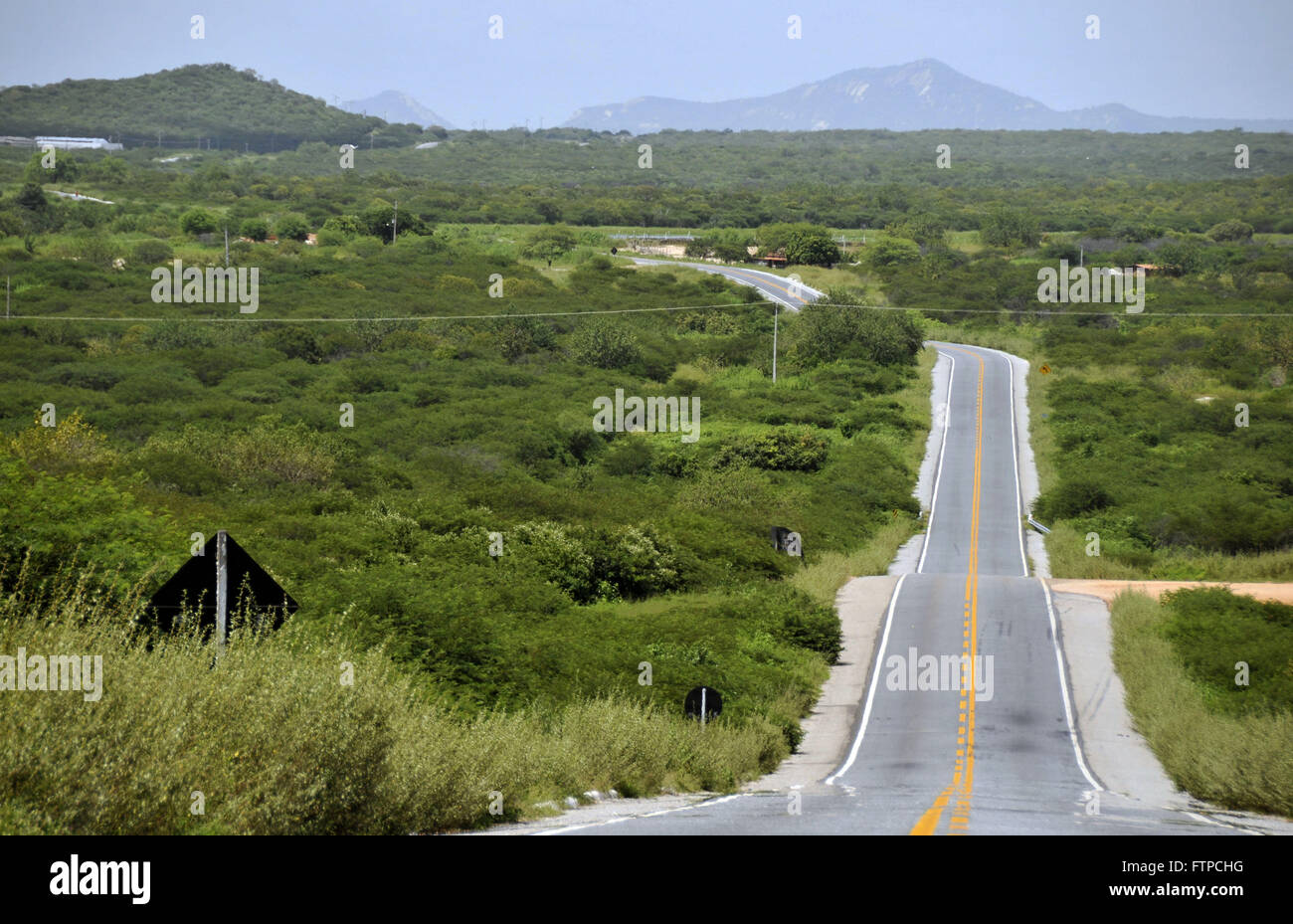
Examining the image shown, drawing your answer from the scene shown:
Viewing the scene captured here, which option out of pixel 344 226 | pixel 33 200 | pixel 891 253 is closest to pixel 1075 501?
pixel 891 253

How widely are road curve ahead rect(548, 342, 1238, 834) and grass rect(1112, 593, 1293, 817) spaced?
1.62m

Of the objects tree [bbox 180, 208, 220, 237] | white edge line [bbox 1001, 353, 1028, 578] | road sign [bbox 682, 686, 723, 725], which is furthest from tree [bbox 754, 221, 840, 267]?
road sign [bbox 682, 686, 723, 725]

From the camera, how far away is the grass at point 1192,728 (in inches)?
735

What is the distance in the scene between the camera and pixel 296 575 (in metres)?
27.4

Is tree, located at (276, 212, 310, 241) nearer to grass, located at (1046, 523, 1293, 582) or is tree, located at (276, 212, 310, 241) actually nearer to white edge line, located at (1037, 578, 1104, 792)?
grass, located at (1046, 523, 1293, 582)

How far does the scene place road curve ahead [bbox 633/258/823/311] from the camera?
10956 cm

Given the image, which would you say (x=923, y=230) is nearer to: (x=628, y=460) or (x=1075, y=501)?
(x=1075, y=501)

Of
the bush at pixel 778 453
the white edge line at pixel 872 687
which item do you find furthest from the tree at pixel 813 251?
the white edge line at pixel 872 687

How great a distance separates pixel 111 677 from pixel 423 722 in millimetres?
3184

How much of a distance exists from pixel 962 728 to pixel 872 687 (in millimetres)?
4320

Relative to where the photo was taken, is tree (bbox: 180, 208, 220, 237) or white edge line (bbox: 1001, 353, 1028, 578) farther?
tree (bbox: 180, 208, 220, 237)

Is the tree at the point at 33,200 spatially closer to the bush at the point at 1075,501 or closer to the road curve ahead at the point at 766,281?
the road curve ahead at the point at 766,281
